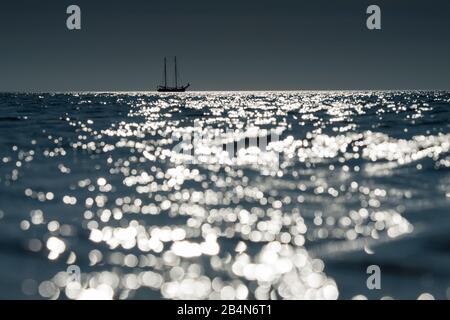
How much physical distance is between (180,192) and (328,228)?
539cm

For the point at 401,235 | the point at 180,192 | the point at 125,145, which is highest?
the point at 125,145

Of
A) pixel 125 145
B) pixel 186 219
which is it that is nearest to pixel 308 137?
pixel 125 145

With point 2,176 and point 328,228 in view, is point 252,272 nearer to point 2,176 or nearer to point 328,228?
point 328,228

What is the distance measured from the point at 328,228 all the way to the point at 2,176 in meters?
10.8

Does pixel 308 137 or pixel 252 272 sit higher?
pixel 308 137

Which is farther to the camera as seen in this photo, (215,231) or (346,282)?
(215,231)

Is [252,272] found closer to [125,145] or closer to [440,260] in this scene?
[440,260]

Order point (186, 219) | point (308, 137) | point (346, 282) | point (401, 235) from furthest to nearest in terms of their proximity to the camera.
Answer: point (308, 137) < point (186, 219) < point (401, 235) < point (346, 282)

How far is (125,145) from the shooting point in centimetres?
2797

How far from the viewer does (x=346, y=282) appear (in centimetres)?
772

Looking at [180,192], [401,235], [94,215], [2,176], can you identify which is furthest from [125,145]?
[401,235]

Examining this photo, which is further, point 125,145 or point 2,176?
point 125,145
